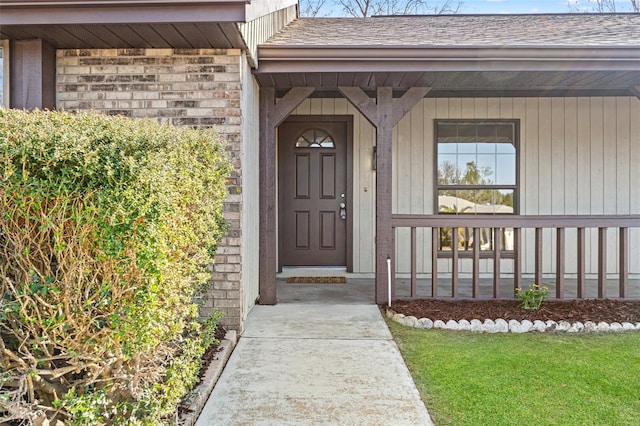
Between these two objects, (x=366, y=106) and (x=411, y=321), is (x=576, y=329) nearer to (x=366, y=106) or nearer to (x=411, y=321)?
(x=411, y=321)

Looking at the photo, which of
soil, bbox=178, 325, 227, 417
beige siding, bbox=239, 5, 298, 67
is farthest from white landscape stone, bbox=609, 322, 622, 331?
beige siding, bbox=239, 5, 298, 67

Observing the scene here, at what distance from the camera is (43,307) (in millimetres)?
1798

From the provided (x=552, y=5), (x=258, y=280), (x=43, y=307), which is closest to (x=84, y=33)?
(x=43, y=307)

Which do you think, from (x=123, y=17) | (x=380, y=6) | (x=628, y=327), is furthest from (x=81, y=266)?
(x=380, y=6)

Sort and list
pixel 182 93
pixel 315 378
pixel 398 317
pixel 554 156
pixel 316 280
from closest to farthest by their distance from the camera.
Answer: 1. pixel 315 378
2. pixel 182 93
3. pixel 398 317
4. pixel 316 280
5. pixel 554 156

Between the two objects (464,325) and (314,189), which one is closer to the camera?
(464,325)

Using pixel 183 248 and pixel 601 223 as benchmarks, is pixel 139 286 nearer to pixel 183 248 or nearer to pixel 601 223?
pixel 183 248

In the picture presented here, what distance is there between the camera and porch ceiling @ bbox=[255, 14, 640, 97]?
4.05 meters

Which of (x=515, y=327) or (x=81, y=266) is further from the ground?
(x=81, y=266)

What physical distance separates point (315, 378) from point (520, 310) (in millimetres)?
2442

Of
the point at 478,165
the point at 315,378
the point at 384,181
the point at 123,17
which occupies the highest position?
the point at 123,17

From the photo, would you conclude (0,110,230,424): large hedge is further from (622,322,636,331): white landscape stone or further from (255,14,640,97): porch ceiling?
(622,322,636,331): white landscape stone

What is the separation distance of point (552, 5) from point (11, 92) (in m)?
14.3

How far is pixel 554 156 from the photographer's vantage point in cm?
622
